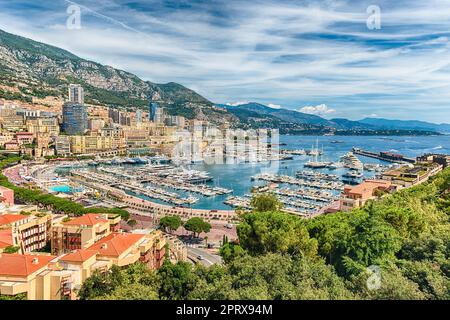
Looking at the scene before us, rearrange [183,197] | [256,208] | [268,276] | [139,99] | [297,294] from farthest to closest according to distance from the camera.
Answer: [139,99], [183,197], [256,208], [268,276], [297,294]

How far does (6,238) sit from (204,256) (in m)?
4.06

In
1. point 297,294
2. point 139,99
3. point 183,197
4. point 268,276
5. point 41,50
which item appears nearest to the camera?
point 297,294

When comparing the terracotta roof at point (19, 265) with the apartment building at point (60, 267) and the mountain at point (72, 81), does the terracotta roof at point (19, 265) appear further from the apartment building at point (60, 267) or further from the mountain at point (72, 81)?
the mountain at point (72, 81)

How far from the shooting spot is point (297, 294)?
2.57 m

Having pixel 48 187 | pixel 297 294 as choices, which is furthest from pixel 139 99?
pixel 297 294

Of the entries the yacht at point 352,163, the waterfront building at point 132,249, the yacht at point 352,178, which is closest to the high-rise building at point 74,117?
the yacht at point 352,163

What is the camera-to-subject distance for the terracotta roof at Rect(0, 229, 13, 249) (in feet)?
19.6

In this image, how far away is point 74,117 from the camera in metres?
34.2

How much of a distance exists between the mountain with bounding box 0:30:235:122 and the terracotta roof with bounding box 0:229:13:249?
31.2 meters

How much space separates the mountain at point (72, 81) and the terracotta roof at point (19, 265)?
3316cm

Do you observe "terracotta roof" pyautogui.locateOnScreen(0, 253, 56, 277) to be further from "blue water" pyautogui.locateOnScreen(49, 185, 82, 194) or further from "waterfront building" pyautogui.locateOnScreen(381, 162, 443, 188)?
"blue water" pyautogui.locateOnScreen(49, 185, 82, 194)

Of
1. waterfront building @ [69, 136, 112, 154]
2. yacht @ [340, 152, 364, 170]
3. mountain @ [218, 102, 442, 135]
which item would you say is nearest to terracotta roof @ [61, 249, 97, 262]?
yacht @ [340, 152, 364, 170]
